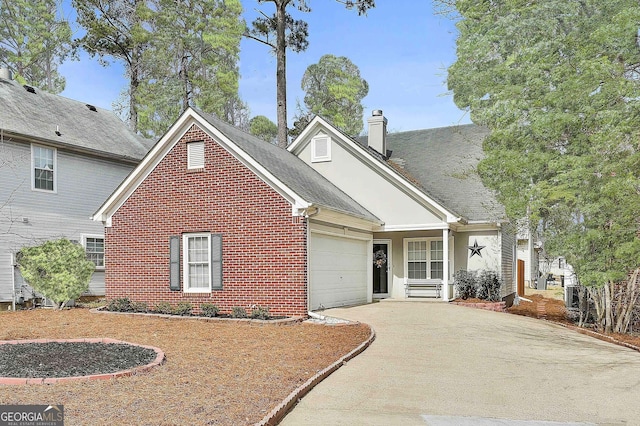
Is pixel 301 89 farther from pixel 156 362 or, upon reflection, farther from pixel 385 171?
pixel 156 362

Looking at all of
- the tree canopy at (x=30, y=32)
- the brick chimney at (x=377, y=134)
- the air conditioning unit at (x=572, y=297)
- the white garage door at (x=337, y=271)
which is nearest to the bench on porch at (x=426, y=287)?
the white garage door at (x=337, y=271)

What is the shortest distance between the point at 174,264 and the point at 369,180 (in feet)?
24.6

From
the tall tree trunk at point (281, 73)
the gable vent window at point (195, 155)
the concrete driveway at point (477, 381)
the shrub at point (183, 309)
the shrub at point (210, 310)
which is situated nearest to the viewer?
the concrete driveway at point (477, 381)

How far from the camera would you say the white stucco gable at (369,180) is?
707 inches

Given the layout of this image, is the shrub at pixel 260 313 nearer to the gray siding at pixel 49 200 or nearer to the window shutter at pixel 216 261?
the window shutter at pixel 216 261

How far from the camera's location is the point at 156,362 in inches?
307

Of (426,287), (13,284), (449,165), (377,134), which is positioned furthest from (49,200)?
(449,165)

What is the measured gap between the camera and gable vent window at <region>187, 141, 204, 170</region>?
48.7 feet

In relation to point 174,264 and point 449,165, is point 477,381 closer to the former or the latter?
point 174,264

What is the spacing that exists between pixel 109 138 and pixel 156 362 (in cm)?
1633

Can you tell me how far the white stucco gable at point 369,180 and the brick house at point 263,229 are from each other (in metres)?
0.04

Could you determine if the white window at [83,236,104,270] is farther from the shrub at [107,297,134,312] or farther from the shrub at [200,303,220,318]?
the shrub at [200,303,220,318]

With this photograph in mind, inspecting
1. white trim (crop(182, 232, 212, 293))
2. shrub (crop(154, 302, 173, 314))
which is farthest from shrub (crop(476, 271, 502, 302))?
shrub (crop(154, 302, 173, 314))

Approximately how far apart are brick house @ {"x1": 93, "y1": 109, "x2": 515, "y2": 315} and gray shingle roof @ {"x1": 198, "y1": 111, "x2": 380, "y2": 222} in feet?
0.27
